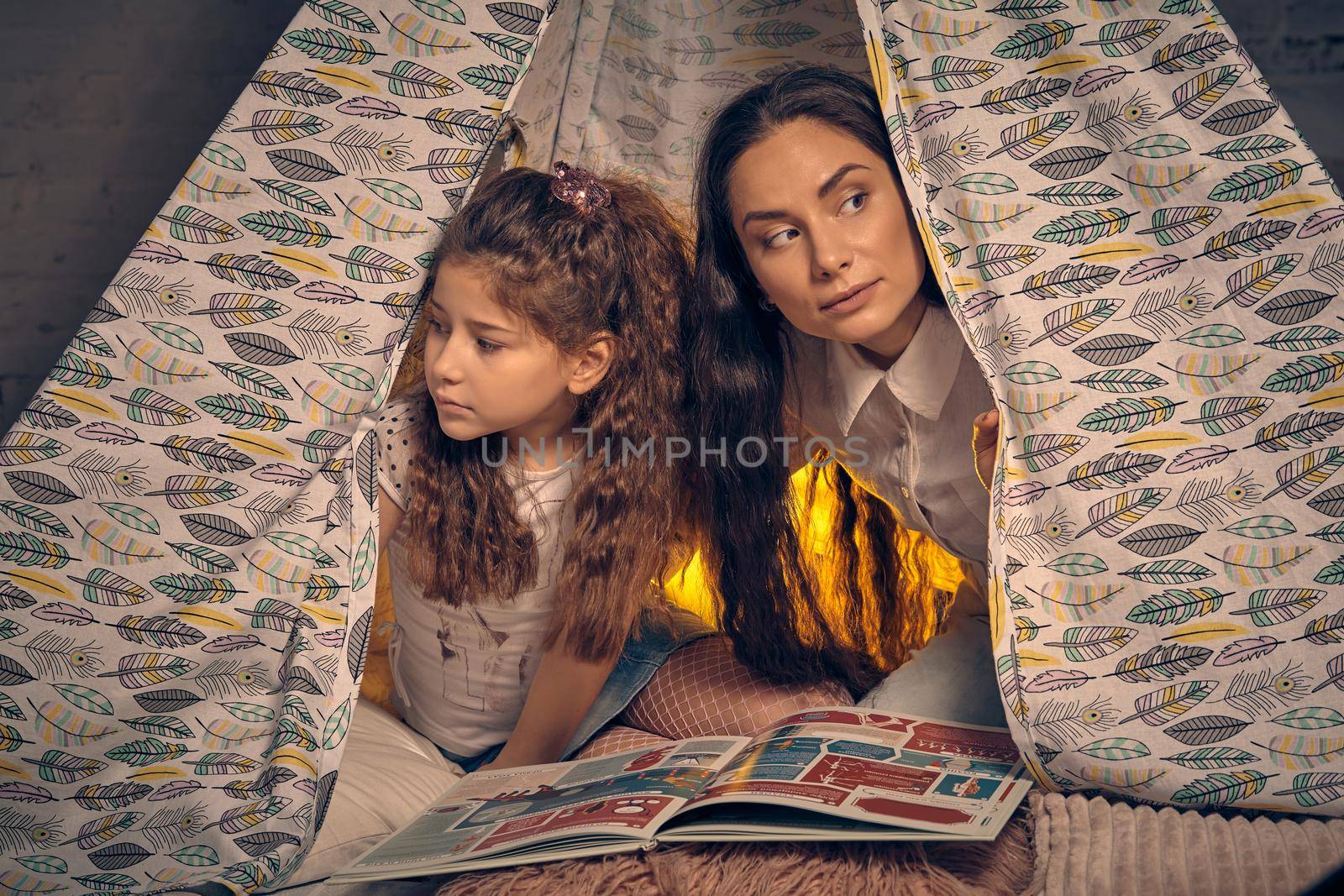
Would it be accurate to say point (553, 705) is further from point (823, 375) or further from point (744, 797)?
point (823, 375)

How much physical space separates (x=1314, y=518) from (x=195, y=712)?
110 cm

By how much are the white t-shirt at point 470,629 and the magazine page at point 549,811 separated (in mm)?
130

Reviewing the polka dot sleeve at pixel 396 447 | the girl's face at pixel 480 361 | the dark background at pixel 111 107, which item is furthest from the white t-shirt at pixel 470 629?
the dark background at pixel 111 107

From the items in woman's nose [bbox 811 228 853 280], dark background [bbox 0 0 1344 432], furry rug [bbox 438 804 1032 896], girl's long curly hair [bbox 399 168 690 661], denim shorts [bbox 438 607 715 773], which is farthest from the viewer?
dark background [bbox 0 0 1344 432]

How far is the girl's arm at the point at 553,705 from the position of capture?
125 cm

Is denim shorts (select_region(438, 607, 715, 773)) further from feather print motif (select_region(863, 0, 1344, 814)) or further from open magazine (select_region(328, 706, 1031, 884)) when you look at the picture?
feather print motif (select_region(863, 0, 1344, 814))

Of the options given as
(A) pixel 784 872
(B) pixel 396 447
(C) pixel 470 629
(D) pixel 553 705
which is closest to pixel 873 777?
(A) pixel 784 872

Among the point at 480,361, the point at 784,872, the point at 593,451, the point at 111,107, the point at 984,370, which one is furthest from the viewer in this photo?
the point at 111,107

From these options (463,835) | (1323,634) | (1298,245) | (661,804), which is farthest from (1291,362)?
(463,835)

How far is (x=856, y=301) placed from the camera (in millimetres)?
1095

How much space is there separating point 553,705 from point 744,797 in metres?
0.37

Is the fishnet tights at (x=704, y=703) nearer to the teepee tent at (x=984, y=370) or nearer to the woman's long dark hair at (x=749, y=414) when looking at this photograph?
the woman's long dark hair at (x=749, y=414)

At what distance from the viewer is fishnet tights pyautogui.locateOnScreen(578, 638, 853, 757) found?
1257mm

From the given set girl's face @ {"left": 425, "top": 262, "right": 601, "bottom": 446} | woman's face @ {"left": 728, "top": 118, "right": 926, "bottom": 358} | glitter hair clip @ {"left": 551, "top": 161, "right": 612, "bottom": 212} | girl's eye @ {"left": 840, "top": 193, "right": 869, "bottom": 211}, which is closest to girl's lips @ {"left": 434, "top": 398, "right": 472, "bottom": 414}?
girl's face @ {"left": 425, "top": 262, "right": 601, "bottom": 446}
